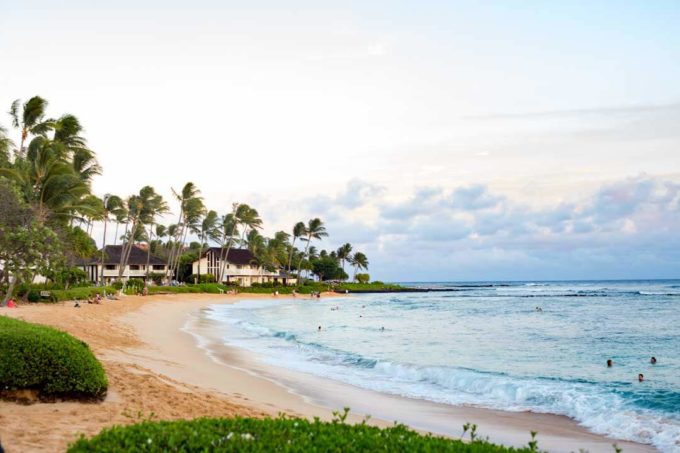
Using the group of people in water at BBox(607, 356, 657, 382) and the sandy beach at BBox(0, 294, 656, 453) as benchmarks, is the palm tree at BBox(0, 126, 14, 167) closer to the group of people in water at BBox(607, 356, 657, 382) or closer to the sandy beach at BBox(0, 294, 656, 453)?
the sandy beach at BBox(0, 294, 656, 453)

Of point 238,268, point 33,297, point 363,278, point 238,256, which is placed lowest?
point 33,297

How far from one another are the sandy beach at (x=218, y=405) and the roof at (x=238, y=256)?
7289cm

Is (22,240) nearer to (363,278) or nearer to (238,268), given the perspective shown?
(238,268)

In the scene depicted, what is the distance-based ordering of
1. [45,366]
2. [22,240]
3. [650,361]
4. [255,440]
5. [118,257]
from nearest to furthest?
[255,440] → [45,366] → [650,361] → [22,240] → [118,257]

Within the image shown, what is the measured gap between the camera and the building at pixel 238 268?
8969 centimetres

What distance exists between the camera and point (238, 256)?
93812mm

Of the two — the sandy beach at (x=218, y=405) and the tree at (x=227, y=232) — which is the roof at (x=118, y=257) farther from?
the sandy beach at (x=218, y=405)

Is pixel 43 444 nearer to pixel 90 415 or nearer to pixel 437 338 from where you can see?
pixel 90 415

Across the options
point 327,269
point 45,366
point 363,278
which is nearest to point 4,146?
point 45,366


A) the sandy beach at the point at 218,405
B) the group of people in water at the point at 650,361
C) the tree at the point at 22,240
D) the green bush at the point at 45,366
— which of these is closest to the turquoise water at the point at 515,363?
the group of people in water at the point at 650,361

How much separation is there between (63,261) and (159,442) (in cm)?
2602

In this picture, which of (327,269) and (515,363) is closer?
(515,363)

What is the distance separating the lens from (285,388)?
13.5m

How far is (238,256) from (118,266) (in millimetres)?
19771
